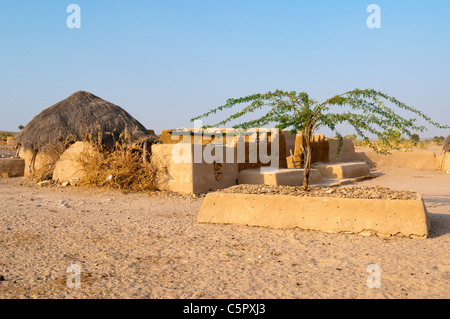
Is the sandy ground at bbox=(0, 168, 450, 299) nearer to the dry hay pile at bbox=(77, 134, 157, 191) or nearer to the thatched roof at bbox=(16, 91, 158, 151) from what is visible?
the dry hay pile at bbox=(77, 134, 157, 191)

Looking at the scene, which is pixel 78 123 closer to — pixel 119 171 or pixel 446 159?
pixel 119 171

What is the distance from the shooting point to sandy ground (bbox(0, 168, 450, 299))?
3301 mm

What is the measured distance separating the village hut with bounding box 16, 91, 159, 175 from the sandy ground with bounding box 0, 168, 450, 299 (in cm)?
465

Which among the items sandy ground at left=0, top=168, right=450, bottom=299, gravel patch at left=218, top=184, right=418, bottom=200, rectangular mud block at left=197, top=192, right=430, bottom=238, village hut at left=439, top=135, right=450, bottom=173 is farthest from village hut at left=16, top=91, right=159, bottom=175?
village hut at left=439, top=135, right=450, bottom=173

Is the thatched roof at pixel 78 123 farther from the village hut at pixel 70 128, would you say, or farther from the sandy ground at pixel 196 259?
the sandy ground at pixel 196 259

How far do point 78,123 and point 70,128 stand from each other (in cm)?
25

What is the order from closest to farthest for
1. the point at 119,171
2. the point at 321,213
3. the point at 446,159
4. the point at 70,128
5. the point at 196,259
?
the point at 196,259 → the point at 321,213 → the point at 119,171 → the point at 70,128 → the point at 446,159

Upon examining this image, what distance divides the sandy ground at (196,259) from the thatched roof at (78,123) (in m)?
4.74

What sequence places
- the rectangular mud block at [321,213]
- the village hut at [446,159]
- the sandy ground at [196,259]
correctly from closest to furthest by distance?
the sandy ground at [196,259] → the rectangular mud block at [321,213] → the village hut at [446,159]

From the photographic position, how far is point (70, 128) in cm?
1142

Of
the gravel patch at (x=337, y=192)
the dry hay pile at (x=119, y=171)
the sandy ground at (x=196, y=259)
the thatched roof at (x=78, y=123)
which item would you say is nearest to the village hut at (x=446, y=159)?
the sandy ground at (x=196, y=259)

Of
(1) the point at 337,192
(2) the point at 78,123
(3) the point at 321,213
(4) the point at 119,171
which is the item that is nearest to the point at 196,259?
(3) the point at 321,213

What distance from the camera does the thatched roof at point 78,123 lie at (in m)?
11.3

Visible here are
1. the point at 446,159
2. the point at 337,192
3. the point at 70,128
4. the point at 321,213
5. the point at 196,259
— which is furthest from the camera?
the point at 446,159
